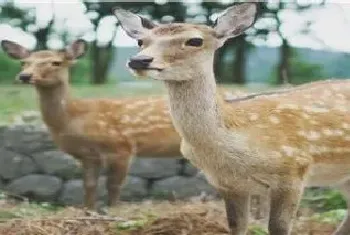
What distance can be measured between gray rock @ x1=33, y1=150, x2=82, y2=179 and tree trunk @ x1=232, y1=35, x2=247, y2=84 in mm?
1412

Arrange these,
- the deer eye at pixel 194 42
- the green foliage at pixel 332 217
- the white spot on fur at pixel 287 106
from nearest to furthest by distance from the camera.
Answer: the deer eye at pixel 194 42, the white spot on fur at pixel 287 106, the green foliage at pixel 332 217

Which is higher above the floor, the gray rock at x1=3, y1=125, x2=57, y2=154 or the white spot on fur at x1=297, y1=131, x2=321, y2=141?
the white spot on fur at x1=297, y1=131, x2=321, y2=141

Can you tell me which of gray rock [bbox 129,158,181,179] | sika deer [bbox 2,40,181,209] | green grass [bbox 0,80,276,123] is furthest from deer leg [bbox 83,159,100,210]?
green grass [bbox 0,80,276,123]

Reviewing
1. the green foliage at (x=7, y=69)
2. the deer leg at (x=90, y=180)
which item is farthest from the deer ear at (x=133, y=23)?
the green foliage at (x=7, y=69)

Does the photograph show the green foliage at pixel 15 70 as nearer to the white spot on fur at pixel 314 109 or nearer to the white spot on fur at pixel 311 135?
the white spot on fur at pixel 314 109

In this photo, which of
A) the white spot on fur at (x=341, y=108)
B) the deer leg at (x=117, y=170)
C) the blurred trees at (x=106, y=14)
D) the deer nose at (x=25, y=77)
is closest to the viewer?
the white spot on fur at (x=341, y=108)

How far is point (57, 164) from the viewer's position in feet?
23.7

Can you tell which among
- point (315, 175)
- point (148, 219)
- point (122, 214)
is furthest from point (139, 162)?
point (315, 175)

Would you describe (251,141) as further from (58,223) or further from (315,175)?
(58,223)

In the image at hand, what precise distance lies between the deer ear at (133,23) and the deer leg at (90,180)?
252cm

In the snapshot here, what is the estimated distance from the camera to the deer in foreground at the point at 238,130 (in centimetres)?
366

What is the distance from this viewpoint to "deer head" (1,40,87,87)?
6.07 m

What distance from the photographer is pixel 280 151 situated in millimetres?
3803

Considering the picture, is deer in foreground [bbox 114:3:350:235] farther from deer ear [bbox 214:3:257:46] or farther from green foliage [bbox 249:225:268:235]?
green foliage [bbox 249:225:268:235]
